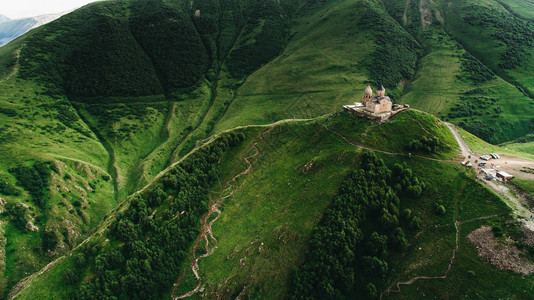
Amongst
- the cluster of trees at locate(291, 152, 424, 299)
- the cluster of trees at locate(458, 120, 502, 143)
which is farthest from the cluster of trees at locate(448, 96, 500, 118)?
the cluster of trees at locate(291, 152, 424, 299)

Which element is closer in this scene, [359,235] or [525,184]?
[525,184]

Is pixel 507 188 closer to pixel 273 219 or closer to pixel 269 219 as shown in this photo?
pixel 273 219

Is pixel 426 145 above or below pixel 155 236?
above

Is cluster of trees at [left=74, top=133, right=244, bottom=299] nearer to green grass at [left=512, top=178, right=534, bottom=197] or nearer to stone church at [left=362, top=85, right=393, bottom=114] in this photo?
stone church at [left=362, top=85, right=393, bottom=114]

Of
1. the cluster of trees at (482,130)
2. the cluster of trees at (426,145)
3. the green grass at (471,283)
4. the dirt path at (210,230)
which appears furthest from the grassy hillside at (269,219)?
the cluster of trees at (482,130)

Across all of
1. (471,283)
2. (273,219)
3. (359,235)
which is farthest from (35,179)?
(471,283)

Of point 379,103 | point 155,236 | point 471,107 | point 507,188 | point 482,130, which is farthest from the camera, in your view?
point 471,107

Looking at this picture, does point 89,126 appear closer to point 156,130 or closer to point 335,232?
point 156,130
